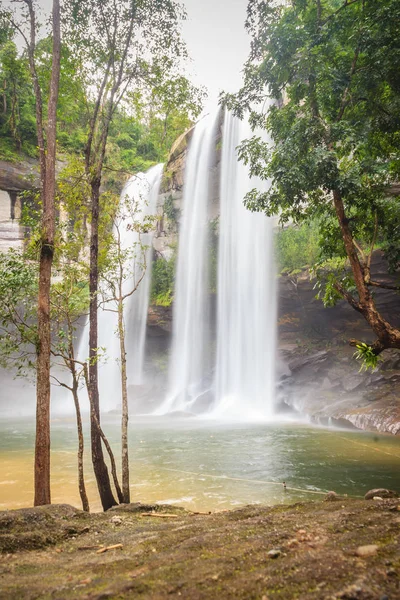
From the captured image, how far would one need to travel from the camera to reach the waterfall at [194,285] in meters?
28.4

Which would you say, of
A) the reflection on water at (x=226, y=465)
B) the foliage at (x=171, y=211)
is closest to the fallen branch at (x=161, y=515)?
the reflection on water at (x=226, y=465)

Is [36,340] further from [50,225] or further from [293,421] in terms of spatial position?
[293,421]

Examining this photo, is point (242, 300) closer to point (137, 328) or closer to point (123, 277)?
point (137, 328)

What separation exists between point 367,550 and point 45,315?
5.83 m

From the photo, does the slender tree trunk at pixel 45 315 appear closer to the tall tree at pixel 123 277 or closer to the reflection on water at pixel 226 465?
the tall tree at pixel 123 277

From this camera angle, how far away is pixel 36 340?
6.59 metres

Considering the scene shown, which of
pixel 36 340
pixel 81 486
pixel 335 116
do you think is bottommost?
pixel 81 486

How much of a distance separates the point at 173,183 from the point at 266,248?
11280 millimetres

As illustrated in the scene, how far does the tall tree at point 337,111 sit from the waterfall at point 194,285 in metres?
19.9

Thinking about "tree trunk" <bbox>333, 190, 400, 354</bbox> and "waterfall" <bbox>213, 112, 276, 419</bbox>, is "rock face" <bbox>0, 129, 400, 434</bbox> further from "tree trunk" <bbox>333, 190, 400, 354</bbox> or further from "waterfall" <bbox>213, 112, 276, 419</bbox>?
"tree trunk" <bbox>333, 190, 400, 354</bbox>

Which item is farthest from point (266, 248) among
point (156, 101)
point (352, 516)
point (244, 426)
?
point (352, 516)

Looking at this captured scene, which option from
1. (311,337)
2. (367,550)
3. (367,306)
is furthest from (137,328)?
(367,550)

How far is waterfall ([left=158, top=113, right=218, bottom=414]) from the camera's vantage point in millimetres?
28391

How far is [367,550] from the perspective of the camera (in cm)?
252
